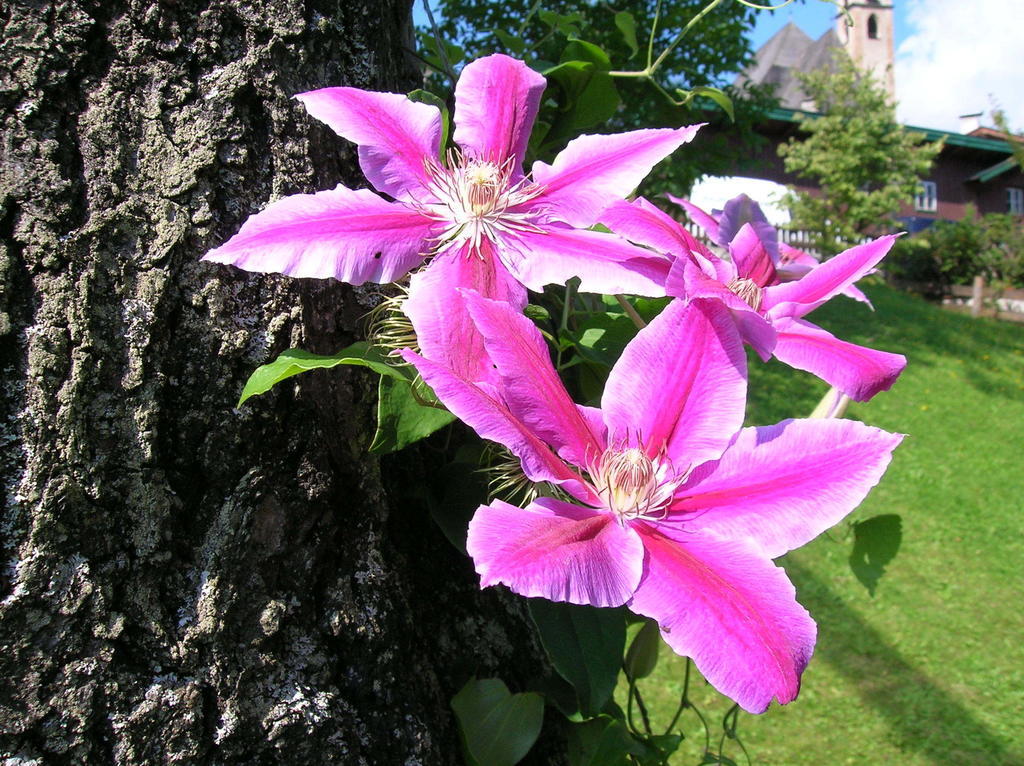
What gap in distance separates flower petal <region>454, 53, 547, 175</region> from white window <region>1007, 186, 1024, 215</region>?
32428 millimetres

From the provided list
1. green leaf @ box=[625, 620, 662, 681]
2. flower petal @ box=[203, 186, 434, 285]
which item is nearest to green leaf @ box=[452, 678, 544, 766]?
green leaf @ box=[625, 620, 662, 681]

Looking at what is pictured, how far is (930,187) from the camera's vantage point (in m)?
26.8

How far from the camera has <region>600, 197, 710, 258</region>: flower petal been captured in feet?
2.55

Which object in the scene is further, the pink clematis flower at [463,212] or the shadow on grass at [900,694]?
the shadow on grass at [900,694]

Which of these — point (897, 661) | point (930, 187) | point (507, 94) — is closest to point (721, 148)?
point (897, 661)

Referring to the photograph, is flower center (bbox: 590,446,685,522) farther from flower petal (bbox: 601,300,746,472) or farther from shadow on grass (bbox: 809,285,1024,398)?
shadow on grass (bbox: 809,285,1024,398)

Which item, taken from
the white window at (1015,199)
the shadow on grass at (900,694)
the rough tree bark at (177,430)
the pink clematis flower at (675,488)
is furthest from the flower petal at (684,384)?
the white window at (1015,199)

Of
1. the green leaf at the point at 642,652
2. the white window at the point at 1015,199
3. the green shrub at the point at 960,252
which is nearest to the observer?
the green leaf at the point at 642,652

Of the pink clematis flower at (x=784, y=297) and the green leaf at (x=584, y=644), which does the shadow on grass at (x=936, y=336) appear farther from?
the green leaf at (x=584, y=644)

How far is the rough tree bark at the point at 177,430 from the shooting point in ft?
2.44

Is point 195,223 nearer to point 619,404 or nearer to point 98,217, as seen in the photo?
point 98,217

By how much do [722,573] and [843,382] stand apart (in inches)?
9.9

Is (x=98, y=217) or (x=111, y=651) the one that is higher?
(x=98, y=217)

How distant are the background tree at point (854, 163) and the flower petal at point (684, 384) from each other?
17155 millimetres
